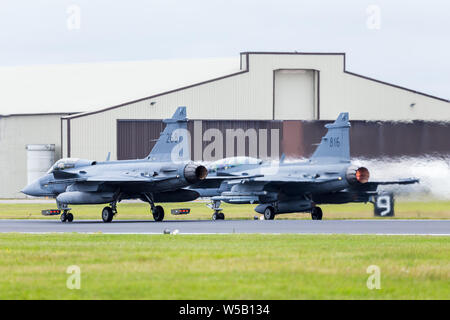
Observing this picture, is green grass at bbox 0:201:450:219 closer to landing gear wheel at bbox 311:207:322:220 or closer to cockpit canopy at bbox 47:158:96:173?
landing gear wheel at bbox 311:207:322:220

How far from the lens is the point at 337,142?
132 ft

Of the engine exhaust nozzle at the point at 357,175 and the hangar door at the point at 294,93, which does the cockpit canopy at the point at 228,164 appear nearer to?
the engine exhaust nozzle at the point at 357,175

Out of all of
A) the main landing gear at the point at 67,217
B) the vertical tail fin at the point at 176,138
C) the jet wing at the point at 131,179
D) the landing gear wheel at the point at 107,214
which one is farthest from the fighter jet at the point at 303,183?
the main landing gear at the point at 67,217

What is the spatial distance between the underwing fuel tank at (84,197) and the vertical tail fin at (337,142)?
9.76 meters

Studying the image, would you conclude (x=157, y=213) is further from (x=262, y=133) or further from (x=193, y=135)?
(x=262, y=133)

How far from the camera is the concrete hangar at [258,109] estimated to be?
64688 millimetres

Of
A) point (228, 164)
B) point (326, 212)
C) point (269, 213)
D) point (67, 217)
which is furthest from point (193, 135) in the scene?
point (67, 217)

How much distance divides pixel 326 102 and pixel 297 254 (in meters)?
48.7

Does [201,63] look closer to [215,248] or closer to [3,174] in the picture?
[3,174]

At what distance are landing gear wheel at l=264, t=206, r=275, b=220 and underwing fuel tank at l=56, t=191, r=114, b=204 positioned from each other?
7257 millimetres

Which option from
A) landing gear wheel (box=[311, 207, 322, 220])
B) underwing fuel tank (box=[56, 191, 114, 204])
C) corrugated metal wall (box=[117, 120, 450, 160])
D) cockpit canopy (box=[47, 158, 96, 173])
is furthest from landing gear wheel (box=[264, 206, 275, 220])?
corrugated metal wall (box=[117, 120, 450, 160])

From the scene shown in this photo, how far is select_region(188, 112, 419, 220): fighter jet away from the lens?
130ft

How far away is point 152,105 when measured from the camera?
64.8m
